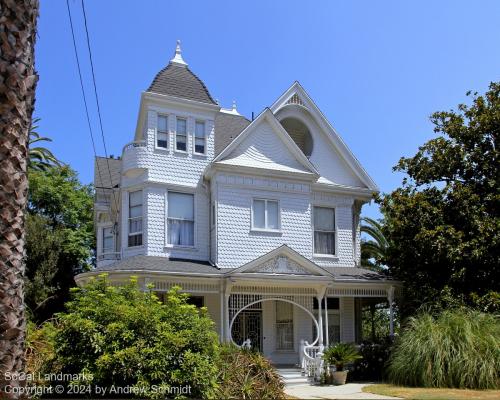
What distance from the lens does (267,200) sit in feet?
71.6

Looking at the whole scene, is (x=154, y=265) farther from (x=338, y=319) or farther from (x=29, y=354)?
(x=338, y=319)

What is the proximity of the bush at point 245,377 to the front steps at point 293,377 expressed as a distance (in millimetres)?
4755

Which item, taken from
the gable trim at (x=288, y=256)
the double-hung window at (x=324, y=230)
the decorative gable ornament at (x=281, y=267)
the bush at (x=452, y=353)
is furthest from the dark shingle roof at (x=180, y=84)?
the bush at (x=452, y=353)

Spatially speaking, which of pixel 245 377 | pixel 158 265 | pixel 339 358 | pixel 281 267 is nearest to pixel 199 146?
pixel 158 265

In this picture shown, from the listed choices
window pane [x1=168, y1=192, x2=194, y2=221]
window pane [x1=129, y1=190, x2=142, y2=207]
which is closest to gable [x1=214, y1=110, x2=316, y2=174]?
window pane [x1=168, y1=192, x2=194, y2=221]

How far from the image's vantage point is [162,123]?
69.4 feet

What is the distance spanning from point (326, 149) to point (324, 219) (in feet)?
9.89

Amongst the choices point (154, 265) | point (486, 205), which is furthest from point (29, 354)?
point (486, 205)

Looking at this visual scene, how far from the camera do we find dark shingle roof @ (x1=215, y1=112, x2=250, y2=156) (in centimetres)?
2347

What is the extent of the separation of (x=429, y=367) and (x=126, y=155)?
488 inches

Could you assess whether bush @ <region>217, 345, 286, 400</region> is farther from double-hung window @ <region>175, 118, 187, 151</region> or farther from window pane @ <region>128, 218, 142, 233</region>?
double-hung window @ <region>175, 118, 187, 151</region>

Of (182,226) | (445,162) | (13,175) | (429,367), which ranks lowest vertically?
(429,367)

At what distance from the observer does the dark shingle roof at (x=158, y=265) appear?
18.5m

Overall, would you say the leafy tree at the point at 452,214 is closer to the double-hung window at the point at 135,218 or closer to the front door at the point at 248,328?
the front door at the point at 248,328
